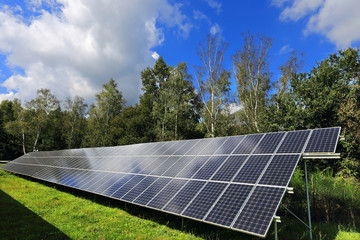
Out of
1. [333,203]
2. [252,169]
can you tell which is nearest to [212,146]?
[252,169]

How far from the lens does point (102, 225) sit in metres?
7.72

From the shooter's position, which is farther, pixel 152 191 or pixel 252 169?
pixel 152 191

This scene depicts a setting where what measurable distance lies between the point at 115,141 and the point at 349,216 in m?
37.1

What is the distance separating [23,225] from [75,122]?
4481 centimetres

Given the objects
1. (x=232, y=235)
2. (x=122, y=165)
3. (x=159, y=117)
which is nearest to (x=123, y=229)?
(x=232, y=235)

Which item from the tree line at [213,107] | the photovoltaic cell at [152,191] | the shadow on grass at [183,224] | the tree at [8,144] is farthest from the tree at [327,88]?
the tree at [8,144]

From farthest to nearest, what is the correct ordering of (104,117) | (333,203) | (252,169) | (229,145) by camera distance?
1. (104,117)
2. (333,203)
3. (229,145)
4. (252,169)

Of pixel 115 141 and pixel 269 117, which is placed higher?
pixel 269 117

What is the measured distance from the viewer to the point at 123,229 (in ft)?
24.3

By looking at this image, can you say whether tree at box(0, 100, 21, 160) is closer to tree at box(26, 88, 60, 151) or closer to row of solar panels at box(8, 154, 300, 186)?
tree at box(26, 88, 60, 151)

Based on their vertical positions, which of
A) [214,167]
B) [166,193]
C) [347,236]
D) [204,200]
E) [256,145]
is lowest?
[347,236]

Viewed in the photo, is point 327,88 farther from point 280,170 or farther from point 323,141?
point 280,170

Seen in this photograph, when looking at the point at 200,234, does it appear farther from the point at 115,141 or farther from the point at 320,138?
the point at 115,141

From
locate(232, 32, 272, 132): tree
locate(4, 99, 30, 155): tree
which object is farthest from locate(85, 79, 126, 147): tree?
locate(232, 32, 272, 132): tree
